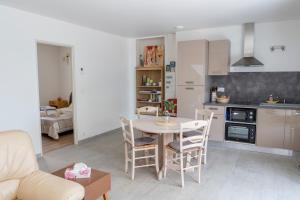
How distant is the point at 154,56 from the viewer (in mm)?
5988

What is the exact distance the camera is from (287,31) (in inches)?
170

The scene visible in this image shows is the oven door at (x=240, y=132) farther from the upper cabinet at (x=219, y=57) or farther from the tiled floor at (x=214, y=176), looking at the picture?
the upper cabinet at (x=219, y=57)

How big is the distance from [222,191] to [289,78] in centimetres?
285

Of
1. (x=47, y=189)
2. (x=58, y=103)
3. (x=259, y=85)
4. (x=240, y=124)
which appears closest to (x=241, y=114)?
(x=240, y=124)

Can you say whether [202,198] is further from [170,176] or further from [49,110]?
[49,110]

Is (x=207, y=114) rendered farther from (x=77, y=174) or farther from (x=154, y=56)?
(x=154, y=56)

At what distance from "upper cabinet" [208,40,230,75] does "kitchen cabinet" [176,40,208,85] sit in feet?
0.50

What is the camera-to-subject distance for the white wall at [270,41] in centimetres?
427

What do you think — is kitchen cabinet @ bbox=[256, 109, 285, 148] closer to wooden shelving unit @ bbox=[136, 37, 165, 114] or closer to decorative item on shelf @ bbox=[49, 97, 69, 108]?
wooden shelving unit @ bbox=[136, 37, 165, 114]

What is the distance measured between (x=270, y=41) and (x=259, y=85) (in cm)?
89

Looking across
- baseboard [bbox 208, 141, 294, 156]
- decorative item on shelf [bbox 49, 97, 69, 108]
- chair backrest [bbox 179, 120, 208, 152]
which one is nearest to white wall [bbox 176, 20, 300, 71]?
baseboard [bbox 208, 141, 294, 156]

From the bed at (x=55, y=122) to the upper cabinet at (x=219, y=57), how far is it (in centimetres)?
357

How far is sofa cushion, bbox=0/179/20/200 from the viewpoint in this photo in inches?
72.7

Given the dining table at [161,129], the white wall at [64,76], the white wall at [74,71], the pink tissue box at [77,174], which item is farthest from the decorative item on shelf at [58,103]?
the pink tissue box at [77,174]
